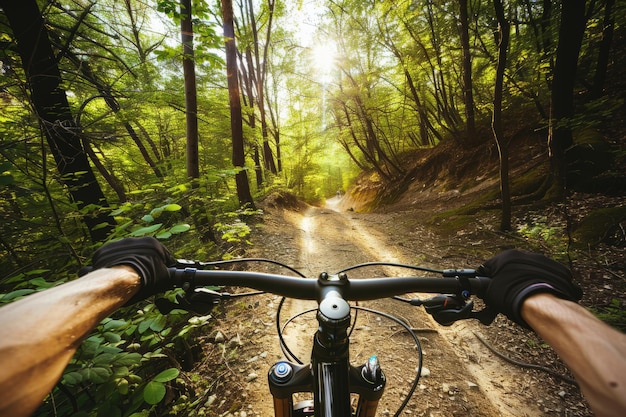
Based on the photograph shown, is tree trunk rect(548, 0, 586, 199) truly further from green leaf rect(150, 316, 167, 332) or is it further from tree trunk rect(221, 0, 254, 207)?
tree trunk rect(221, 0, 254, 207)

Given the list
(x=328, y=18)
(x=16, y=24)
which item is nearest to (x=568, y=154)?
(x=16, y=24)

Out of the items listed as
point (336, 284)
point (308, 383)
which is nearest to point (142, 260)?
point (336, 284)

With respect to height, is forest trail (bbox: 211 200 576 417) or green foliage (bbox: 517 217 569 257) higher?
green foliage (bbox: 517 217 569 257)

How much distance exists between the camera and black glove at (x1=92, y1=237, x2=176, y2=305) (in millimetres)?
993

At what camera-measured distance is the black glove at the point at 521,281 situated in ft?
2.95

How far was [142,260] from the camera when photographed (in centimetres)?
105

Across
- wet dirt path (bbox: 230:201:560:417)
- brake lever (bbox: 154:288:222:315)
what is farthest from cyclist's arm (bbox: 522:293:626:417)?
wet dirt path (bbox: 230:201:560:417)

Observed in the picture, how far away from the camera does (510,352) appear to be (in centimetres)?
320

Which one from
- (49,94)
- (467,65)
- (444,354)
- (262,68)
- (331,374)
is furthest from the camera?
(262,68)

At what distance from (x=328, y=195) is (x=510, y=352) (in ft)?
134

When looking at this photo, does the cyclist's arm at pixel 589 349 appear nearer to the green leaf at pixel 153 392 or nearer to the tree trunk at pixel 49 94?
the green leaf at pixel 153 392

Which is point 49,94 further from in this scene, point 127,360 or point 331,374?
point 331,374

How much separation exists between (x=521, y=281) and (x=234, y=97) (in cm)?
893

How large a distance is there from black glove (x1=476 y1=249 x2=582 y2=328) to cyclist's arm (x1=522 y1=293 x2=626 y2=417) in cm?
7
